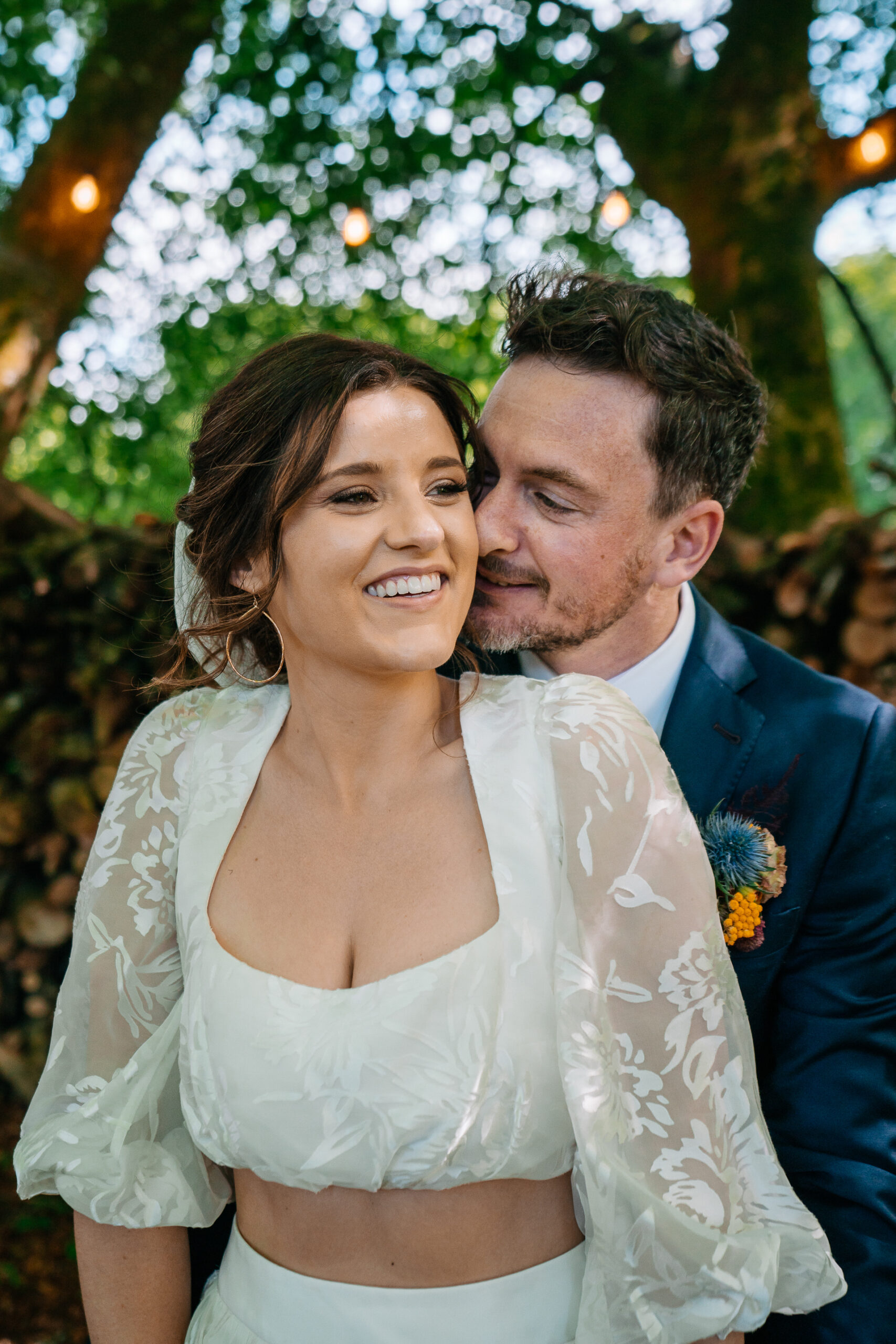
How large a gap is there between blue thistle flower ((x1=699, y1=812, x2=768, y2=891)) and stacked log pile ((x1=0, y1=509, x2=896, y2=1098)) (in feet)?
5.17

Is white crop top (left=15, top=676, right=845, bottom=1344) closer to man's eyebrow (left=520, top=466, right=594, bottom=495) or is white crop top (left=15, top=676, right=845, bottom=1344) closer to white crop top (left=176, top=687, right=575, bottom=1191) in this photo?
white crop top (left=176, top=687, right=575, bottom=1191)

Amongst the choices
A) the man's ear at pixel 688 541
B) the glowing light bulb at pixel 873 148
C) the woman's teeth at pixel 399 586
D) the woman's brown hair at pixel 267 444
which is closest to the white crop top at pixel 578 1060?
the woman's teeth at pixel 399 586

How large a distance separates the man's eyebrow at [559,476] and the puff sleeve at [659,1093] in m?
0.83

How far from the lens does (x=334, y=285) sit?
22.3 feet

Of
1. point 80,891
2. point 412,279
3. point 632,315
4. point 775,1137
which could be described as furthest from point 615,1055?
point 412,279

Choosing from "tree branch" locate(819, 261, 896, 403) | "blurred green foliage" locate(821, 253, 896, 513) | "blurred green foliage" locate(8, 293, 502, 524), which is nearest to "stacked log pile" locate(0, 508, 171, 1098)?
"blurred green foliage" locate(8, 293, 502, 524)

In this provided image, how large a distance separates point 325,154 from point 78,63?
134 cm

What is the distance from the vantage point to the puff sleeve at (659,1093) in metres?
1.40

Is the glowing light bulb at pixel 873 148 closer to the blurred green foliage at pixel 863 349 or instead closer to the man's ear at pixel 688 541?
the man's ear at pixel 688 541

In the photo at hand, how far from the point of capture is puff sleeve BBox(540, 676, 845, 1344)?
1.40m

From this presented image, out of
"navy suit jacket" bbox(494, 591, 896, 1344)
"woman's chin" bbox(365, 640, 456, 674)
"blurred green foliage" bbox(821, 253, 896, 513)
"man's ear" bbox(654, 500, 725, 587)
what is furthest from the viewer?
"blurred green foliage" bbox(821, 253, 896, 513)

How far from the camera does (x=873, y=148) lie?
15.2 feet

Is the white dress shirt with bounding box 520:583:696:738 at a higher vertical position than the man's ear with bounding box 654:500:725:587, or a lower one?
lower

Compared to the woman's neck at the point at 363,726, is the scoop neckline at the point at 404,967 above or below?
below
